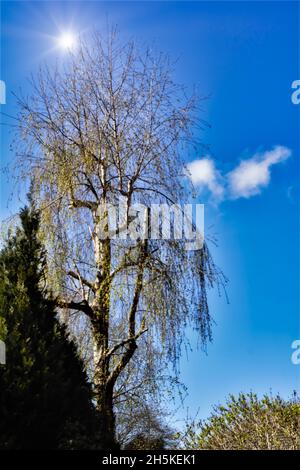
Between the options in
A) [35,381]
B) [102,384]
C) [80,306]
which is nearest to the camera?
[35,381]

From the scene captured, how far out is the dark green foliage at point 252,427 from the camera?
7.49m

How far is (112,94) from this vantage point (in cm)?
894

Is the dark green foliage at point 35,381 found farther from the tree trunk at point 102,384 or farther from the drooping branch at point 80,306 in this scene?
the drooping branch at point 80,306

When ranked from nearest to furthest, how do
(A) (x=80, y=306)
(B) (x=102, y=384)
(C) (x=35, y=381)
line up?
1. (C) (x=35, y=381)
2. (B) (x=102, y=384)
3. (A) (x=80, y=306)

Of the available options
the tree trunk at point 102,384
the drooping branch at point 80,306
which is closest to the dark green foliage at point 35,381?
the tree trunk at point 102,384

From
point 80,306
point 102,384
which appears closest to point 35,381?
point 102,384

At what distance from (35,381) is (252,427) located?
436 cm

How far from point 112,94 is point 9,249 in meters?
3.93

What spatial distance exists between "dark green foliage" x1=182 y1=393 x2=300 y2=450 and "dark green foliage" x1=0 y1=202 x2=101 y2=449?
10.2 feet

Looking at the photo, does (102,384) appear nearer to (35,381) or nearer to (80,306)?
(80,306)

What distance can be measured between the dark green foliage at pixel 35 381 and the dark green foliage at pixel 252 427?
3.10 metres

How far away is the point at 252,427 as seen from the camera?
785 cm

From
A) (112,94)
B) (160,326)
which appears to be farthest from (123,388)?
(112,94)
